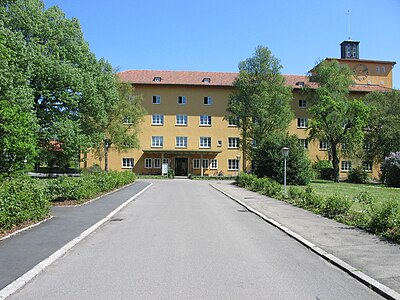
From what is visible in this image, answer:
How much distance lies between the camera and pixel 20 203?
11000 mm

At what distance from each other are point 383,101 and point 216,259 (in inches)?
2197

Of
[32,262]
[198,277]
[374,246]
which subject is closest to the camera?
[198,277]

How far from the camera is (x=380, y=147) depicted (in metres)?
55.8

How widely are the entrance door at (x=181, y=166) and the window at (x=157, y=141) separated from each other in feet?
11.1

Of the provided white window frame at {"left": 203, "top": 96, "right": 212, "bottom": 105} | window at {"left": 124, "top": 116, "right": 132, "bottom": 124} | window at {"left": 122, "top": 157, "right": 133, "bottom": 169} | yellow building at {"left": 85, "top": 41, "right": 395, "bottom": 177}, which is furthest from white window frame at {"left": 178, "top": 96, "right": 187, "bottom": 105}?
window at {"left": 124, "top": 116, "right": 132, "bottom": 124}

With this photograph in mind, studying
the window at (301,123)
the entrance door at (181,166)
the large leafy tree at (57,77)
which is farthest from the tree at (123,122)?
the window at (301,123)

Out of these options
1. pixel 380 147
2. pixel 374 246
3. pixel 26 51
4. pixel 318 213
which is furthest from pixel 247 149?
pixel 374 246

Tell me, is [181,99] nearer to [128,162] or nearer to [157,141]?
[157,141]

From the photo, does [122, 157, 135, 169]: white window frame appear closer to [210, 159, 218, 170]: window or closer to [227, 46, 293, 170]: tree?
[210, 159, 218, 170]: window

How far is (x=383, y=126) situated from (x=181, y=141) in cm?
2722

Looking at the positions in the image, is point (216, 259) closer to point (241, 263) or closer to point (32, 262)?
point (241, 263)

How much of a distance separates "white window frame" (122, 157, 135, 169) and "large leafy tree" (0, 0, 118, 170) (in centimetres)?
2030

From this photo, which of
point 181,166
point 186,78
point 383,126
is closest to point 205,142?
point 181,166

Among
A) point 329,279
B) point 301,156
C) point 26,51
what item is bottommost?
point 329,279
